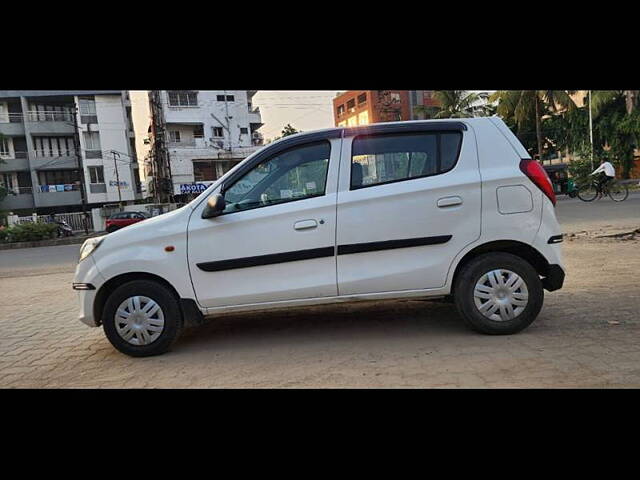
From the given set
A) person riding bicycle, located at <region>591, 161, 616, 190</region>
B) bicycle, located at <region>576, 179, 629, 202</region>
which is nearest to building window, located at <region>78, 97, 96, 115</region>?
bicycle, located at <region>576, 179, 629, 202</region>

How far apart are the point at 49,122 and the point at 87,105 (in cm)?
331

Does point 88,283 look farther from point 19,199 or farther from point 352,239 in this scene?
point 19,199

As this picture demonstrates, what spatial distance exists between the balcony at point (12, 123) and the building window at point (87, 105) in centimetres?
461

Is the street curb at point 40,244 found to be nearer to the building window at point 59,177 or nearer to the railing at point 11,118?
the building window at point 59,177

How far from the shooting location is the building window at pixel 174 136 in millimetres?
41562

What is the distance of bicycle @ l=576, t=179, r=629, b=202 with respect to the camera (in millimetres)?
18312

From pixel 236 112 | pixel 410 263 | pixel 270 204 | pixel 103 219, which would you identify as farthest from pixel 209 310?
pixel 236 112

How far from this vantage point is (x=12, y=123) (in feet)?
126

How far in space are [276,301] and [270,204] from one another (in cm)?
87

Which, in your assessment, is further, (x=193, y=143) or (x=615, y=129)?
(x=193, y=143)

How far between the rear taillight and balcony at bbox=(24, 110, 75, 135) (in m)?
42.8

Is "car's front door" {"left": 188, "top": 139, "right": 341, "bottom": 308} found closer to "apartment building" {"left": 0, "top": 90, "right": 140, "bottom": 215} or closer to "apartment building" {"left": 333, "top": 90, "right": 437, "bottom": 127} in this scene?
"apartment building" {"left": 0, "top": 90, "right": 140, "bottom": 215}

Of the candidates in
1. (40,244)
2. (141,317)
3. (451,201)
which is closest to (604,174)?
(451,201)
